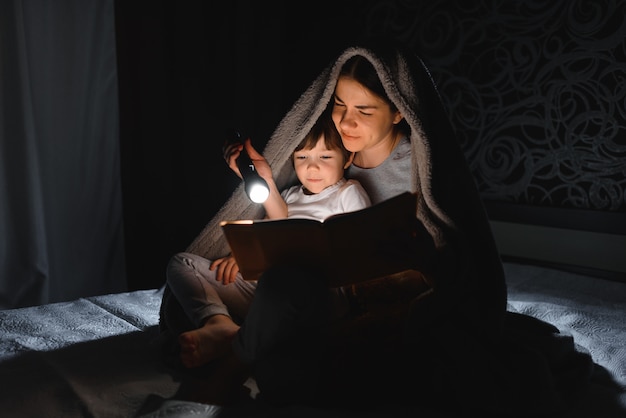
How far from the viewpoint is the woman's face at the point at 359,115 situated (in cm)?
117

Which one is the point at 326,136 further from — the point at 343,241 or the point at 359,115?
the point at 343,241

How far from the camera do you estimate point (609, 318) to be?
1.64 metres

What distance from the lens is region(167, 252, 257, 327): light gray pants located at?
1.16 meters

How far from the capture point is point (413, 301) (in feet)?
3.47

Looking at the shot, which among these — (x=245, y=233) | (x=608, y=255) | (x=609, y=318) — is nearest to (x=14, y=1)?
(x=245, y=233)

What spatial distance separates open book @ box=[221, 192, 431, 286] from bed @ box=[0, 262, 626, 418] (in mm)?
249

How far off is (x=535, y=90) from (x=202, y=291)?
5.80 feet

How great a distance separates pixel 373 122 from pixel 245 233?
1.20 feet

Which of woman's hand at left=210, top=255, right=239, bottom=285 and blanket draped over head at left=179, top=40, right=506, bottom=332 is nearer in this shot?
blanket draped over head at left=179, top=40, right=506, bottom=332

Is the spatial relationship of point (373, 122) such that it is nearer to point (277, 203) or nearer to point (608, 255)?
point (277, 203)

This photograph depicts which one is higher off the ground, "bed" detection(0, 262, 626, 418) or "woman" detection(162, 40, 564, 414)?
"woman" detection(162, 40, 564, 414)

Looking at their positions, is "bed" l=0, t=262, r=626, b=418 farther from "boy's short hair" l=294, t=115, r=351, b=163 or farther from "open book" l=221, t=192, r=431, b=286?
"boy's short hair" l=294, t=115, r=351, b=163

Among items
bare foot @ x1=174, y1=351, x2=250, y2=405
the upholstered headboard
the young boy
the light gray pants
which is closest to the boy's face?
the young boy

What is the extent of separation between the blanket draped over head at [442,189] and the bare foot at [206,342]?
40 cm
